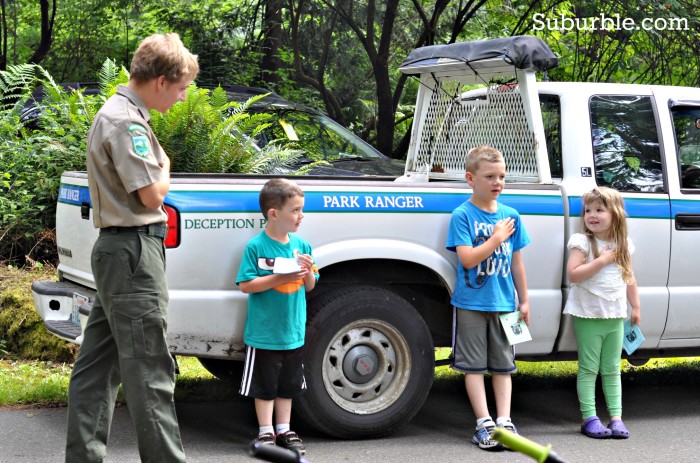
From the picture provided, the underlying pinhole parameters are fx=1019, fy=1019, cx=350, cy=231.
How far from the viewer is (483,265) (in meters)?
5.30

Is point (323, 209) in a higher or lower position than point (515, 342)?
higher

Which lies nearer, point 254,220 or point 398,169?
point 254,220

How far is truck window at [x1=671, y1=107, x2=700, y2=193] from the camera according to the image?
5.95 meters

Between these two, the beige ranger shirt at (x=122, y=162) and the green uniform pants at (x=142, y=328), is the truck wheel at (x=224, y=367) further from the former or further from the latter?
the beige ranger shirt at (x=122, y=162)

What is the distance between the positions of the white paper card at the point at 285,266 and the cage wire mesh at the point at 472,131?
166cm

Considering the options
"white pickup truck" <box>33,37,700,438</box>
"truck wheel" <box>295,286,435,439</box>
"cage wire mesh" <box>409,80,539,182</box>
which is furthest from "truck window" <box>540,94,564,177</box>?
"truck wheel" <box>295,286,435,439</box>

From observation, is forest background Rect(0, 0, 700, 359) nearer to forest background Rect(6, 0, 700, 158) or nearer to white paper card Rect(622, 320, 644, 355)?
forest background Rect(6, 0, 700, 158)

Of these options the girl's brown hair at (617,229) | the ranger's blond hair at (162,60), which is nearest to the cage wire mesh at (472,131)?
the girl's brown hair at (617,229)

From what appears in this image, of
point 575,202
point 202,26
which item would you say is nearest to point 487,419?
point 575,202

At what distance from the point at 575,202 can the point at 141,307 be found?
2693 millimetres

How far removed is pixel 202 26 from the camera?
1391 cm

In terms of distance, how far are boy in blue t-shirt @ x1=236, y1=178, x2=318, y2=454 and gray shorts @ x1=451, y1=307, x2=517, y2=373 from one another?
0.86m

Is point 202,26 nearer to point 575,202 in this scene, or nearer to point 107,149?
point 575,202

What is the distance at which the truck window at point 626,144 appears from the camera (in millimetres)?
5781
